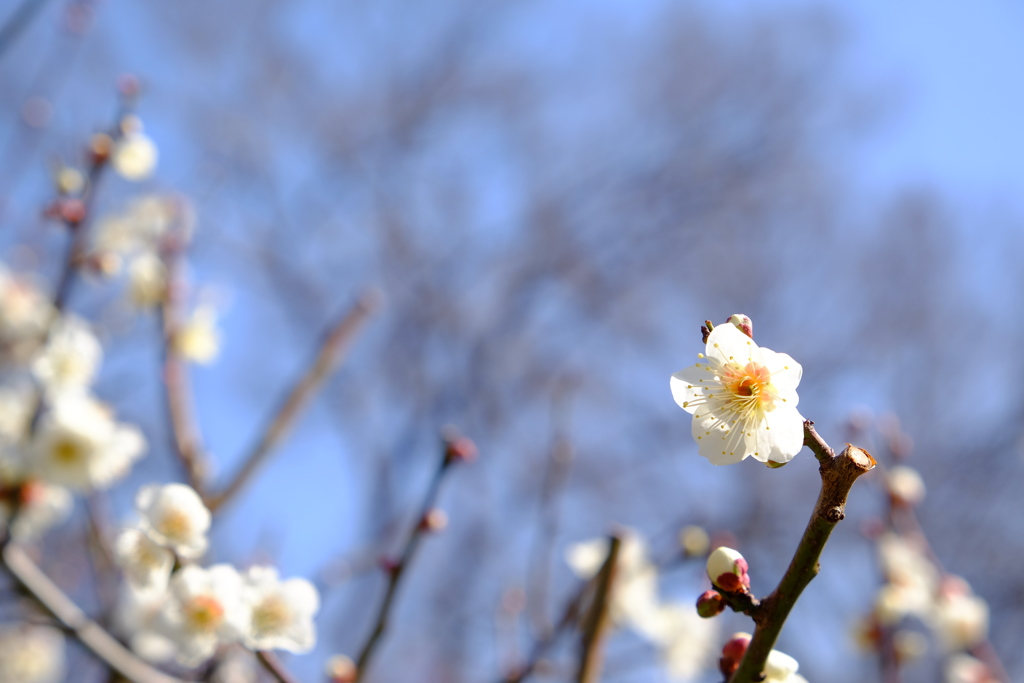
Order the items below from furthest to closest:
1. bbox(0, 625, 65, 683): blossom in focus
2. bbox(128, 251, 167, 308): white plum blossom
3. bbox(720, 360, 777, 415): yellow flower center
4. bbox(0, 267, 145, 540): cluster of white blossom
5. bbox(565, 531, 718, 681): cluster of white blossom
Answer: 1. bbox(0, 625, 65, 683): blossom in focus
2. bbox(128, 251, 167, 308): white plum blossom
3. bbox(565, 531, 718, 681): cluster of white blossom
4. bbox(0, 267, 145, 540): cluster of white blossom
5. bbox(720, 360, 777, 415): yellow flower center

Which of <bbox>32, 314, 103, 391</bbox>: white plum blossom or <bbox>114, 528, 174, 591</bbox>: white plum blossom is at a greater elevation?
<bbox>32, 314, 103, 391</bbox>: white plum blossom

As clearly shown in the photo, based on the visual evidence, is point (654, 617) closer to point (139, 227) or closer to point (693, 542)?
point (693, 542)

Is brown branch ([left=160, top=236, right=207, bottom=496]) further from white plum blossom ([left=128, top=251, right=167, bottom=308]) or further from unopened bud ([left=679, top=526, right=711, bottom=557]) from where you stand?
unopened bud ([left=679, top=526, right=711, bottom=557])

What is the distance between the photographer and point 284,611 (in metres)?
0.88

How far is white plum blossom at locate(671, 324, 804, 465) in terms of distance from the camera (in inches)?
23.4

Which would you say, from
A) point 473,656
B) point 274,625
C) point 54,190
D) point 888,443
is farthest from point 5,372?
point 473,656

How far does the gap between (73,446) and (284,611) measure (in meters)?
0.55

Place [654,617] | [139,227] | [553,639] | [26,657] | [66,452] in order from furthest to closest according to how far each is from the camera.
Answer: [26,657], [139,227], [654,617], [66,452], [553,639]

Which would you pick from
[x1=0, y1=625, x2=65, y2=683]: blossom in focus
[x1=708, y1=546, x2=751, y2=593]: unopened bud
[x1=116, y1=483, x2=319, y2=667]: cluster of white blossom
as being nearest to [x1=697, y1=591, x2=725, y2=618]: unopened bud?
[x1=708, y1=546, x2=751, y2=593]: unopened bud

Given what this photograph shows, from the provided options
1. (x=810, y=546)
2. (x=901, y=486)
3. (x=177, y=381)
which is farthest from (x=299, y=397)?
(x=901, y=486)

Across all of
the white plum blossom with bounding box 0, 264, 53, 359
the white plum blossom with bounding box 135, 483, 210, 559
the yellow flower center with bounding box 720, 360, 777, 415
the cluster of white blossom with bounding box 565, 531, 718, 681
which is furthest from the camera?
the white plum blossom with bounding box 0, 264, 53, 359

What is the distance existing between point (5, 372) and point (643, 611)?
2.29m

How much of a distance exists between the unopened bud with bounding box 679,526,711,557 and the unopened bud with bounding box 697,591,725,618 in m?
0.59

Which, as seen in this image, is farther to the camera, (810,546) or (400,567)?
(400,567)
